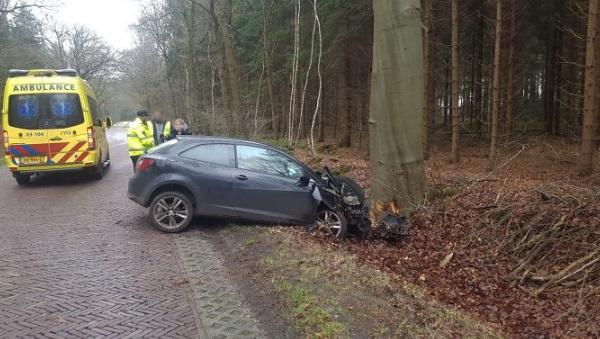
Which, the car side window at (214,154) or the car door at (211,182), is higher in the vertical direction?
the car side window at (214,154)

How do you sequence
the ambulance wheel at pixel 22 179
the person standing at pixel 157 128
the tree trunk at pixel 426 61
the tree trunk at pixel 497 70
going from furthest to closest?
the tree trunk at pixel 426 61 → the tree trunk at pixel 497 70 → the ambulance wheel at pixel 22 179 → the person standing at pixel 157 128

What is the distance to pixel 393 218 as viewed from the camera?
7457mm

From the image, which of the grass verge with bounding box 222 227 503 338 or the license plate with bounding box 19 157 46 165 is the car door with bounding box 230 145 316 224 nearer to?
the grass verge with bounding box 222 227 503 338

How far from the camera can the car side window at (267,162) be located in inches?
318

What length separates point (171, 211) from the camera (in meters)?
7.95

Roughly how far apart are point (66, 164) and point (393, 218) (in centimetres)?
903

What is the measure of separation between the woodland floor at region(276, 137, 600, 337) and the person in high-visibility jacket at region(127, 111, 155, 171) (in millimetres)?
5878

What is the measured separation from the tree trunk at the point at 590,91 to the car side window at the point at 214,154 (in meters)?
9.38

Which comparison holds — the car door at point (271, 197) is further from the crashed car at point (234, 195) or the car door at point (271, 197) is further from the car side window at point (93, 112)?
the car side window at point (93, 112)

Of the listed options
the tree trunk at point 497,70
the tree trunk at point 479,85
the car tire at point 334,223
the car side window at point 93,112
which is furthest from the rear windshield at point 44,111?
the tree trunk at point 479,85

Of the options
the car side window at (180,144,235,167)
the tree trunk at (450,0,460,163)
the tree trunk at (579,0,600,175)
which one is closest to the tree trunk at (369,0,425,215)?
the car side window at (180,144,235,167)

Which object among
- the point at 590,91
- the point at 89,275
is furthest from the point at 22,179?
the point at 590,91

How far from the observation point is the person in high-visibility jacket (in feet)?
38.2

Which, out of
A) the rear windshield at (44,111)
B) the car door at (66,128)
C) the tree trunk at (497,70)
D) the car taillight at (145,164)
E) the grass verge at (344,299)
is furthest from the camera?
the tree trunk at (497,70)
